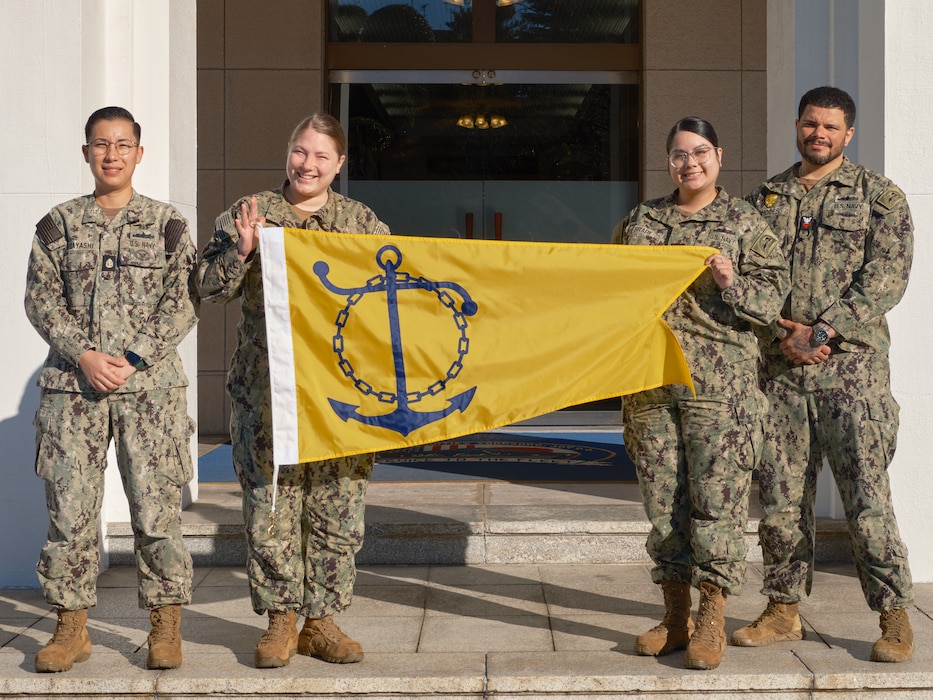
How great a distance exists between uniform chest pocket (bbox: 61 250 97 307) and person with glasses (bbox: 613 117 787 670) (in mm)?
2092

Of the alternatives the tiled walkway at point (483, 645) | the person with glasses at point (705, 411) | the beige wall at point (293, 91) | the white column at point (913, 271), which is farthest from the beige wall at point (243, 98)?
the person with glasses at point (705, 411)

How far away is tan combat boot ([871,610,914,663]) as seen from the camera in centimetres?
428

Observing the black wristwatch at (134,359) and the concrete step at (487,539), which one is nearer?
the black wristwatch at (134,359)

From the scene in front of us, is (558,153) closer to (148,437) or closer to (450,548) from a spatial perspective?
(450,548)

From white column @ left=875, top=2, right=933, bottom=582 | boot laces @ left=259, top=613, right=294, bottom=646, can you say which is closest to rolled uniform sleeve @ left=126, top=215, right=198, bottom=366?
boot laces @ left=259, top=613, right=294, bottom=646

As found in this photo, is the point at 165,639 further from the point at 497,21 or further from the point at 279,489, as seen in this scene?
the point at 497,21

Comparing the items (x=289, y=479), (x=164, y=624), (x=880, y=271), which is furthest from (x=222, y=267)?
(x=880, y=271)

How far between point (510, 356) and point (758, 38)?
24.5 feet

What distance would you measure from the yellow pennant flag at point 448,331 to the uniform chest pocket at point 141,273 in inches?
18.0

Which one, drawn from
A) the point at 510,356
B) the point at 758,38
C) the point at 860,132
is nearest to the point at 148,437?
the point at 510,356

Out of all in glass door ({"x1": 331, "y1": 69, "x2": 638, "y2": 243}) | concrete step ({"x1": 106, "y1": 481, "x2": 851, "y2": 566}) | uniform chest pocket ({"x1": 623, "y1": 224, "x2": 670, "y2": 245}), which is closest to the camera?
uniform chest pocket ({"x1": 623, "y1": 224, "x2": 670, "y2": 245})

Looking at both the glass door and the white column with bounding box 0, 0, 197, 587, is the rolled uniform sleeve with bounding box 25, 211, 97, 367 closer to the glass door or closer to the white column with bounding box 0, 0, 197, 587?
the white column with bounding box 0, 0, 197, 587

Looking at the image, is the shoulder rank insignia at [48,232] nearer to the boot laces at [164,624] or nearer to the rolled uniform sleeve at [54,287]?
the rolled uniform sleeve at [54,287]

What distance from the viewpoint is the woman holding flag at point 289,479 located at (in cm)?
430
